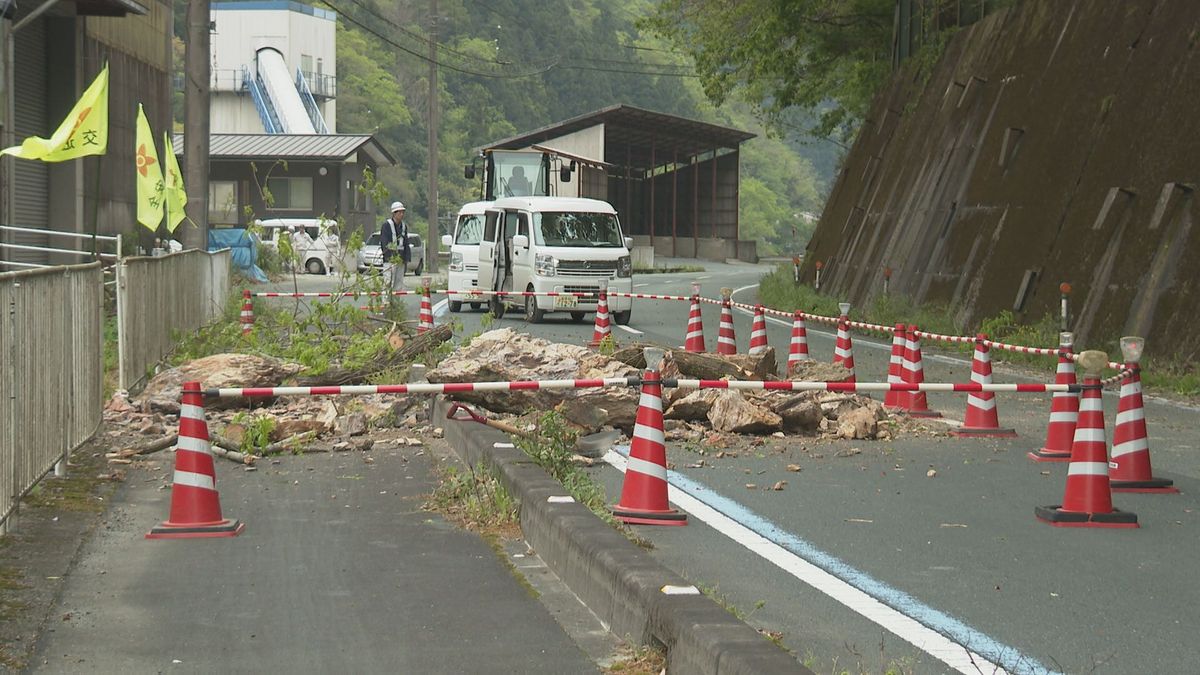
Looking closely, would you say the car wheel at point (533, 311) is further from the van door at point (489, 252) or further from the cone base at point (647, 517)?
the cone base at point (647, 517)

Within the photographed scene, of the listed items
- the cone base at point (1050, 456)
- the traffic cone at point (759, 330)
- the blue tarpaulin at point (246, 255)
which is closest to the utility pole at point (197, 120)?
the traffic cone at point (759, 330)

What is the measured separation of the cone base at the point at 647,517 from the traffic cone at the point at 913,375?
5812 mm

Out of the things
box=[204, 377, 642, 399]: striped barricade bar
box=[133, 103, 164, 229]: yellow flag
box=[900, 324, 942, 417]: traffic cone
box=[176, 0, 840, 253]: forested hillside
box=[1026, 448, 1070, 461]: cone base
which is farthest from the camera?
box=[176, 0, 840, 253]: forested hillside

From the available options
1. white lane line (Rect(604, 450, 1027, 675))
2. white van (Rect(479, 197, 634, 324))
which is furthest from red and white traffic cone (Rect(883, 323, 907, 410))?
white van (Rect(479, 197, 634, 324))

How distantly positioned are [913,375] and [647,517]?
21.3 ft

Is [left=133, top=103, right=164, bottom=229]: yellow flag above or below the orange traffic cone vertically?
above

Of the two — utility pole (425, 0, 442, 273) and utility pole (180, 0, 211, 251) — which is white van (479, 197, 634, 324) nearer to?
utility pole (180, 0, 211, 251)

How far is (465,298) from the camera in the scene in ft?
104

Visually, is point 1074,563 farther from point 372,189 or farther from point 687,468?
point 372,189

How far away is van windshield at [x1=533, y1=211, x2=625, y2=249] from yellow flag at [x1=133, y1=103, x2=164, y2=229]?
32.4ft

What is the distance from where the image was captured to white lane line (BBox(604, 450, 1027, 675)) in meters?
6.04

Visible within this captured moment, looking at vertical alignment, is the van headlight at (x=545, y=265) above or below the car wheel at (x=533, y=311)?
above

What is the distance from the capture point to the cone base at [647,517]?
8.87 m

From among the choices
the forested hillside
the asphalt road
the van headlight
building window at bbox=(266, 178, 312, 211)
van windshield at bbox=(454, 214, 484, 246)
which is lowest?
the asphalt road
